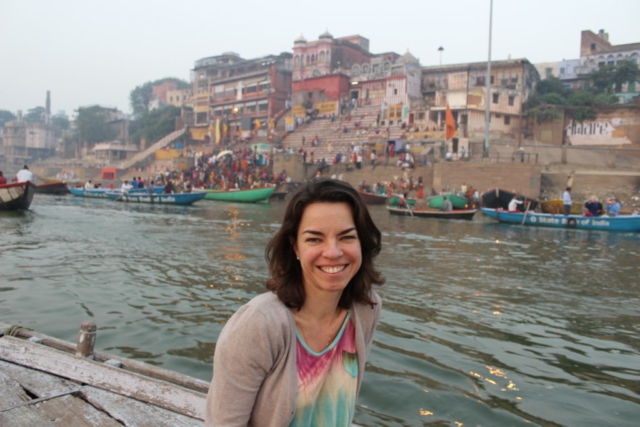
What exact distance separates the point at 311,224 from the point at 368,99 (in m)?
42.6

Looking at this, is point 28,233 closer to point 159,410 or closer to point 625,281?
point 159,410

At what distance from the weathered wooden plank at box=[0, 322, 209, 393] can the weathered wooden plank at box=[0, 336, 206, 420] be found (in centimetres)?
16

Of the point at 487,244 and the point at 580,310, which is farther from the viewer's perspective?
the point at 487,244

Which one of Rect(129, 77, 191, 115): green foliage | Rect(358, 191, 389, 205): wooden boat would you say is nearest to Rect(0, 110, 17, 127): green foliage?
Rect(129, 77, 191, 115): green foliage

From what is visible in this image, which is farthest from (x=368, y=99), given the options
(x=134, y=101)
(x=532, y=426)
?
(x=134, y=101)

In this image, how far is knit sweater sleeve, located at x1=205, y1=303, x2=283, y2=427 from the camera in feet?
5.26

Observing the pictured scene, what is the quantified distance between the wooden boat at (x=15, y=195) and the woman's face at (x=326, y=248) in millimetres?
18796

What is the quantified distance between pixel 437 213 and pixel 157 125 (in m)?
52.0

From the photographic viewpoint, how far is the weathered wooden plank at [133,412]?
8.61 ft

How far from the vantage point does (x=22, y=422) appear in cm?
258

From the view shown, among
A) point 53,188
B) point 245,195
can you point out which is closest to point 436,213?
point 245,195

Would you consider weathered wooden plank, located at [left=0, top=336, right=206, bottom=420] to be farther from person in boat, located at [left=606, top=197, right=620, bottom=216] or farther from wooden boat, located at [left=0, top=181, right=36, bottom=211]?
person in boat, located at [left=606, top=197, right=620, bottom=216]

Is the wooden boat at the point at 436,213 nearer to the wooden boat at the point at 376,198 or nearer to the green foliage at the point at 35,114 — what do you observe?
the wooden boat at the point at 376,198

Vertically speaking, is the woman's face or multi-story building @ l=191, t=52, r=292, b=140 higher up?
multi-story building @ l=191, t=52, r=292, b=140
